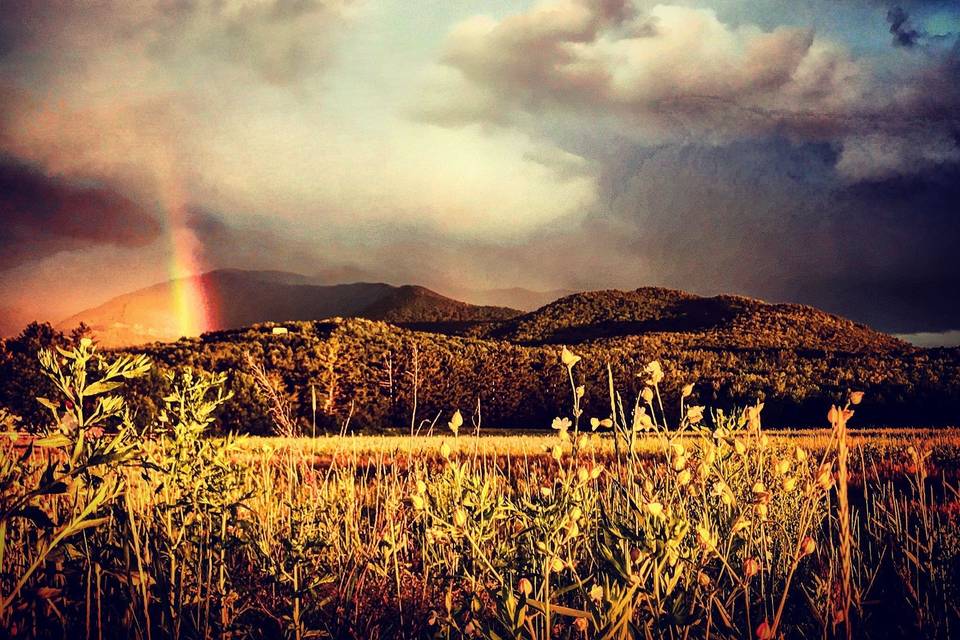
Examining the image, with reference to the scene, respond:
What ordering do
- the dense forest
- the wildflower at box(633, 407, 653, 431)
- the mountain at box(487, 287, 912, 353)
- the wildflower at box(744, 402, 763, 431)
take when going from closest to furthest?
1. the wildflower at box(633, 407, 653, 431)
2. the wildflower at box(744, 402, 763, 431)
3. the dense forest
4. the mountain at box(487, 287, 912, 353)

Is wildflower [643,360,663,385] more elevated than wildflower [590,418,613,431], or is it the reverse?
wildflower [643,360,663,385]

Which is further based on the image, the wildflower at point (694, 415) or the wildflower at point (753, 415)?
the wildflower at point (753, 415)

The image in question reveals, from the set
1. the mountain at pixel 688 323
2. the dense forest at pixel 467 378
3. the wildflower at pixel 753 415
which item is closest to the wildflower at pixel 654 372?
the wildflower at pixel 753 415

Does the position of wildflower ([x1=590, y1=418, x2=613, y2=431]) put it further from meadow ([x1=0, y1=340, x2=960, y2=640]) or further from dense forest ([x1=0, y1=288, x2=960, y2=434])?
dense forest ([x1=0, y1=288, x2=960, y2=434])

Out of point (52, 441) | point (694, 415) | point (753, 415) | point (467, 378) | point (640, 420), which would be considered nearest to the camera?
point (52, 441)

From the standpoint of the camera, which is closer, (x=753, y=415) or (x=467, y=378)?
(x=753, y=415)

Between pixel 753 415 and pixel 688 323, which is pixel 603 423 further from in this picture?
pixel 688 323

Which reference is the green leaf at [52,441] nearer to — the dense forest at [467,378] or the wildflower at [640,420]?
the wildflower at [640,420]

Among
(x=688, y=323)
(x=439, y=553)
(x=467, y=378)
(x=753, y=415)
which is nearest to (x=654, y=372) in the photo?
(x=753, y=415)

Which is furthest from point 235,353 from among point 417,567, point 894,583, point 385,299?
point 385,299

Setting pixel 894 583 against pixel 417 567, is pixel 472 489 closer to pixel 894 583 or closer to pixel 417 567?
pixel 417 567

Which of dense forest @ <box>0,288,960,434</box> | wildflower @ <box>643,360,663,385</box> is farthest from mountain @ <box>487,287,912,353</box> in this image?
wildflower @ <box>643,360,663,385</box>

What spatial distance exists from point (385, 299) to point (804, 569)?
2417 inches

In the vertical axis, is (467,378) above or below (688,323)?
below
